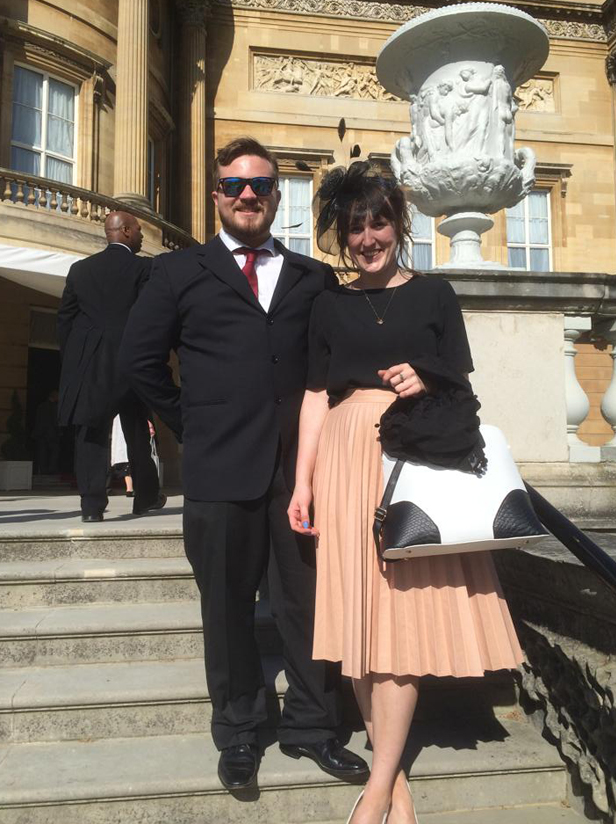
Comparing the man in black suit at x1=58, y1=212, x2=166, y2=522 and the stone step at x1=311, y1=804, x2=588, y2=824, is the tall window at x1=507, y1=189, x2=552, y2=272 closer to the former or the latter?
the man in black suit at x1=58, y1=212, x2=166, y2=522

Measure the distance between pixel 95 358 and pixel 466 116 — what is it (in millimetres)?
2760

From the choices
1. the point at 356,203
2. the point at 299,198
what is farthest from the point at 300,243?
the point at 356,203

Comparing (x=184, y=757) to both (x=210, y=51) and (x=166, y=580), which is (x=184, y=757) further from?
(x=210, y=51)

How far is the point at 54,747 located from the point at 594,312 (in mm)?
3387

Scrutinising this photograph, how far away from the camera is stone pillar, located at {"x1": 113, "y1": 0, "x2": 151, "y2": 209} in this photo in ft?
45.9

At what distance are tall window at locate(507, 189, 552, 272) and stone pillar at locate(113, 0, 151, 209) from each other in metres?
9.18

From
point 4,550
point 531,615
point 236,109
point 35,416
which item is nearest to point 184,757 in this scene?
point 531,615

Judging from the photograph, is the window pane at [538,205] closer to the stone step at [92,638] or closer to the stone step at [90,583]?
the stone step at [90,583]

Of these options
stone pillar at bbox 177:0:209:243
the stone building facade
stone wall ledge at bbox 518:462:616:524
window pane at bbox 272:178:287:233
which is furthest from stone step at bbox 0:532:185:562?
window pane at bbox 272:178:287:233

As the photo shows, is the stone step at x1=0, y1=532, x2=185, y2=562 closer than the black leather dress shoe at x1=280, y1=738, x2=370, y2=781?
No

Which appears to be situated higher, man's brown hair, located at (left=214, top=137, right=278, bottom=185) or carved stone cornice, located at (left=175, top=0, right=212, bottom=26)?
carved stone cornice, located at (left=175, top=0, right=212, bottom=26)

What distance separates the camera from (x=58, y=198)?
43.2 feet

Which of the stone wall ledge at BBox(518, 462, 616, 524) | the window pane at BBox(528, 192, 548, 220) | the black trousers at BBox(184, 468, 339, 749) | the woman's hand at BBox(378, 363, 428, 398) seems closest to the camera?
the woman's hand at BBox(378, 363, 428, 398)

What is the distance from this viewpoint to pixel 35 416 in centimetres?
1471
